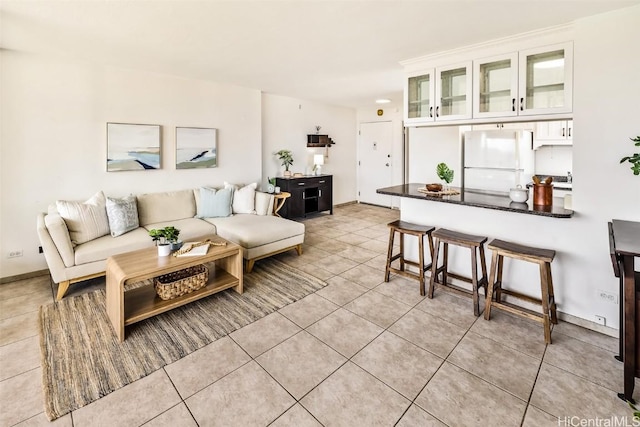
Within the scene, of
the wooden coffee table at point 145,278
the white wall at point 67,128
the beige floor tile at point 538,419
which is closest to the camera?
the beige floor tile at point 538,419

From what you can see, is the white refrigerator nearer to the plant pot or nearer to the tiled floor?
the tiled floor

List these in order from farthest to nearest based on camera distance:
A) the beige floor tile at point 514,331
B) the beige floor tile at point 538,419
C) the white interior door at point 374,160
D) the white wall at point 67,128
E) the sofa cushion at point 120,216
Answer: the white interior door at point 374,160 < the sofa cushion at point 120,216 < the white wall at point 67,128 < the beige floor tile at point 514,331 < the beige floor tile at point 538,419

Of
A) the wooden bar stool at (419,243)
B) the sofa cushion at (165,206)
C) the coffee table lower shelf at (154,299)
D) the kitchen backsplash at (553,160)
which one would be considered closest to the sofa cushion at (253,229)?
the sofa cushion at (165,206)

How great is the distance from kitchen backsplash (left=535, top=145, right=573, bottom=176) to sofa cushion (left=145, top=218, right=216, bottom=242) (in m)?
4.89

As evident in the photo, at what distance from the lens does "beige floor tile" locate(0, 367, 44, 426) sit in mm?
1632

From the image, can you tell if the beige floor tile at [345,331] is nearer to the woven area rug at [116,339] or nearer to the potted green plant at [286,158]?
the woven area rug at [116,339]

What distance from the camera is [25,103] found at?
10.7 ft

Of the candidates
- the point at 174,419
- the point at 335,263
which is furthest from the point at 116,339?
the point at 335,263

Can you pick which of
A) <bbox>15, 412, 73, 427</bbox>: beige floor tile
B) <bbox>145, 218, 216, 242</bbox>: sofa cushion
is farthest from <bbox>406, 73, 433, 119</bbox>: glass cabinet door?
<bbox>15, 412, 73, 427</bbox>: beige floor tile

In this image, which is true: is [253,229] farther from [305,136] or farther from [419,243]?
[305,136]

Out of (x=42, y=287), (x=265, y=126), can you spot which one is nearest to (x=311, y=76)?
(x=265, y=126)

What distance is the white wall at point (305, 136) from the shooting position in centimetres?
581

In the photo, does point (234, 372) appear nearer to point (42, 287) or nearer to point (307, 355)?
point (307, 355)

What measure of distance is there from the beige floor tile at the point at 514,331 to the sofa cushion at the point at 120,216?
3571 millimetres
